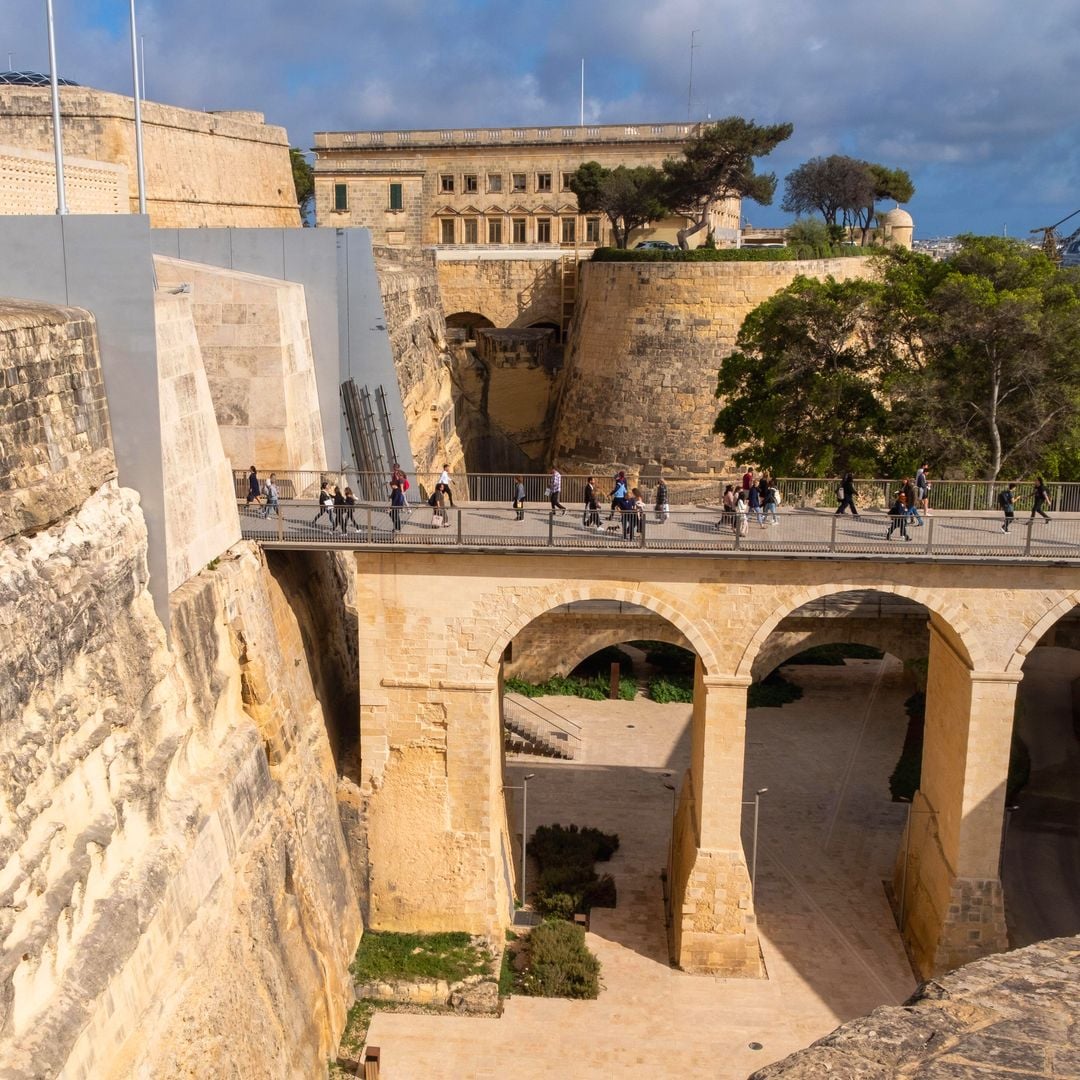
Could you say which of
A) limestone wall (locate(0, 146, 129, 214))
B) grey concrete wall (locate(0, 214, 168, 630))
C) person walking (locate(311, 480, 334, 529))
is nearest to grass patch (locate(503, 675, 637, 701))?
person walking (locate(311, 480, 334, 529))

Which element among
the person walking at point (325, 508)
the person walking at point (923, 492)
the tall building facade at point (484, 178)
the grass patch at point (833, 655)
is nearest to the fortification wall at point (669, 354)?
the grass patch at point (833, 655)

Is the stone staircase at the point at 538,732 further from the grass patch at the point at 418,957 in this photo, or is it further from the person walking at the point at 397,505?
the person walking at the point at 397,505

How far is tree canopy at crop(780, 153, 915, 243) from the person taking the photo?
56469mm

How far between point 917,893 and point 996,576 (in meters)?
5.94

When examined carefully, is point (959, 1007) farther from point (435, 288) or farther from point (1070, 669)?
point (435, 288)

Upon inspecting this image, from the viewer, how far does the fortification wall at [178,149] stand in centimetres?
2941

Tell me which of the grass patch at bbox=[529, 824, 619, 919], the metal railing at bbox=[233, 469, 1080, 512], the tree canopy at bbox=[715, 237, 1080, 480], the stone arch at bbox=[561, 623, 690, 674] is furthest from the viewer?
the stone arch at bbox=[561, 623, 690, 674]

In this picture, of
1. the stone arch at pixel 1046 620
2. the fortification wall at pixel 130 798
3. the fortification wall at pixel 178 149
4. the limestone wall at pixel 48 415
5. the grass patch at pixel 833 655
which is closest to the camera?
the fortification wall at pixel 130 798

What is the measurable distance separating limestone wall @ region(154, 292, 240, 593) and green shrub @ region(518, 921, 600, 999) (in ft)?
26.6

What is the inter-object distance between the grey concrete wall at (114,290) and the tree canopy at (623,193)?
35.3m

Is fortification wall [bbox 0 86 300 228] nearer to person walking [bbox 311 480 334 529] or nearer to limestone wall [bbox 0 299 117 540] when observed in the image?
person walking [bbox 311 480 334 529]

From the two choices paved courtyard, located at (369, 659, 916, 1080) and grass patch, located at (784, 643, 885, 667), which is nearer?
paved courtyard, located at (369, 659, 916, 1080)

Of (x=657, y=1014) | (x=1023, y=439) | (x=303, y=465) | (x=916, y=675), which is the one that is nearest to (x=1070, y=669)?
(x=916, y=675)

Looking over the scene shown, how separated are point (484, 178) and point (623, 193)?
24.4ft
